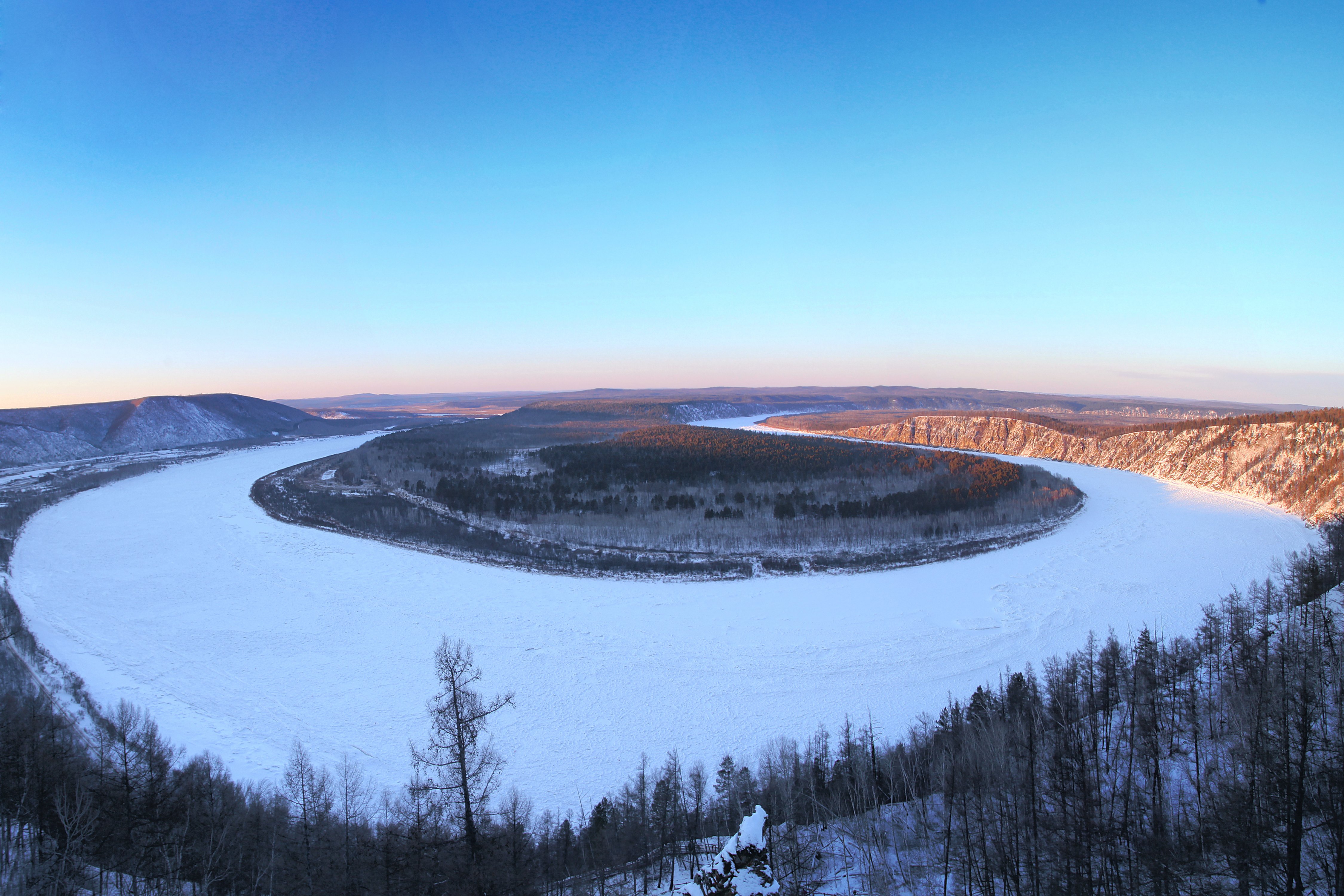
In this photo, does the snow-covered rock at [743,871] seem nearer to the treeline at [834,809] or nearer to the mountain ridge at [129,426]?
the treeline at [834,809]

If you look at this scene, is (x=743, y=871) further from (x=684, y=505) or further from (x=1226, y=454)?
(x=1226, y=454)

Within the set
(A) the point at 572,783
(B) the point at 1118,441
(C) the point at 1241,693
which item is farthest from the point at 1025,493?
(A) the point at 572,783

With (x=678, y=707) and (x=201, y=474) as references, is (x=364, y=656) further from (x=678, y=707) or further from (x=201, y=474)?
(x=201, y=474)

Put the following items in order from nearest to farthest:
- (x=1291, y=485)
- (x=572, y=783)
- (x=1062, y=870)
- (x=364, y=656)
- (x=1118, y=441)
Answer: (x=1062, y=870) → (x=572, y=783) → (x=364, y=656) → (x=1291, y=485) → (x=1118, y=441)

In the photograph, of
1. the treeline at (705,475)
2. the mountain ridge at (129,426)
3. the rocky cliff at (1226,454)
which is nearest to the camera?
the rocky cliff at (1226,454)

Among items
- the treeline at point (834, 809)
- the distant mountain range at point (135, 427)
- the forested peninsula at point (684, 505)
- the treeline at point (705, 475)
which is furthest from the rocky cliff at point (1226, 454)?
the distant mountain range at point (135, 427)

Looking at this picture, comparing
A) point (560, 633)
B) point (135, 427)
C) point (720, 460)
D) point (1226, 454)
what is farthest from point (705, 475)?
point (135, 427)
